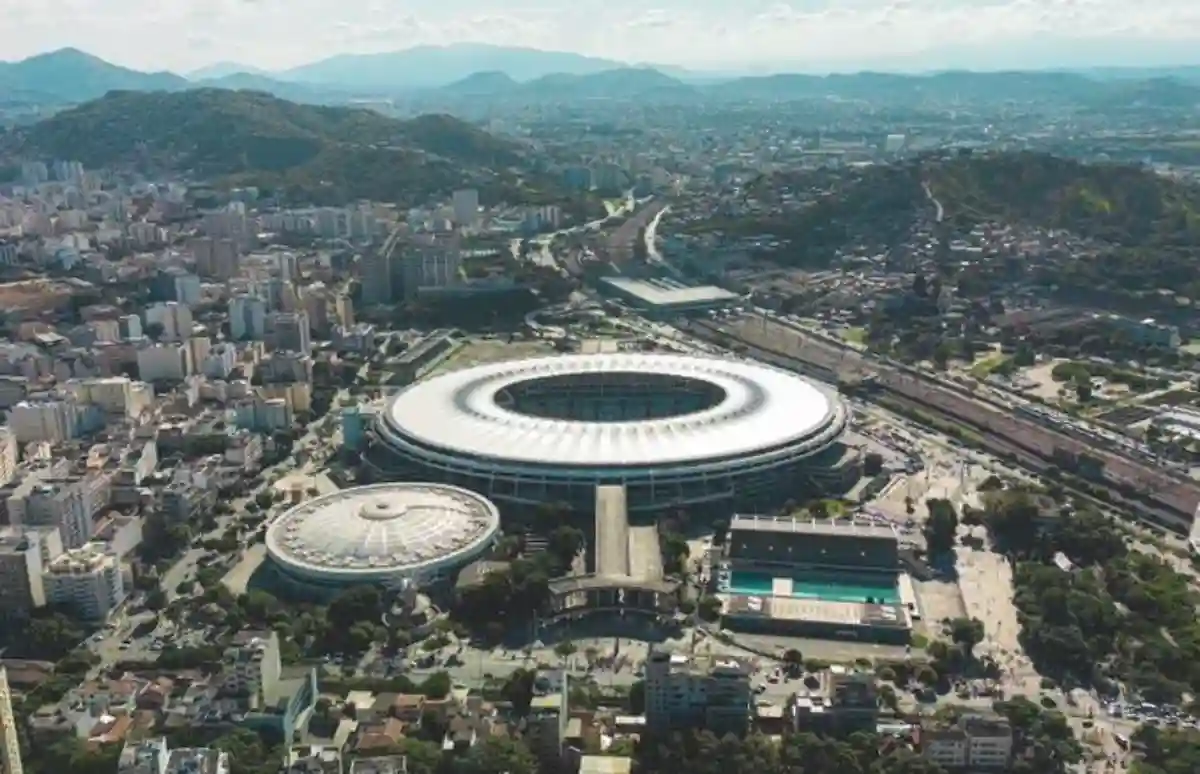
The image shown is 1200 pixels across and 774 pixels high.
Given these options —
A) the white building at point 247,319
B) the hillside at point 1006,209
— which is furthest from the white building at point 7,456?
the hillside at point 1006,209

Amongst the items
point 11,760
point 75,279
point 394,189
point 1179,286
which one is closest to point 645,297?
point 1179,286

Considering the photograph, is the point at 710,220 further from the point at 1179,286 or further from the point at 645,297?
the point at 1179,286

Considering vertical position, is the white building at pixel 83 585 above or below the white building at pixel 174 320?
below

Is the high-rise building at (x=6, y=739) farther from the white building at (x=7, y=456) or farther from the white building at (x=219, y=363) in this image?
the white building at (x=219, y=363)

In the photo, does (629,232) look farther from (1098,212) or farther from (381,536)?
(381,536)

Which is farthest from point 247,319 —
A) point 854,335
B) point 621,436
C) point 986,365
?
point 986,365
